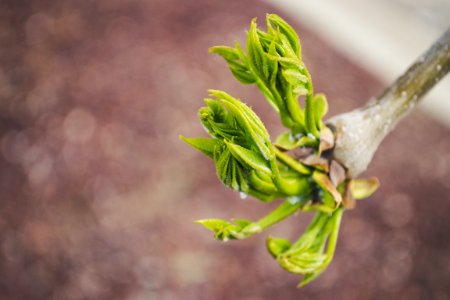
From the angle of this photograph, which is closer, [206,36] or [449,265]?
→ [449,265]

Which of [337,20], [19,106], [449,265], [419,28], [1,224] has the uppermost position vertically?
[419,28]

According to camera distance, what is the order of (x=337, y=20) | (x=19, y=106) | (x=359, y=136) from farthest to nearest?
Result: (x=337, y=20) → (x=19, y=106) → (x=359, y=136)

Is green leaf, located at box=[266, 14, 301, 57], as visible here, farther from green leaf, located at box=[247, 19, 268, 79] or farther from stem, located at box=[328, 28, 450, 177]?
stem, located at box=[328, 28, 450, 177]

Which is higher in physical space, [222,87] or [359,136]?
[359,136]

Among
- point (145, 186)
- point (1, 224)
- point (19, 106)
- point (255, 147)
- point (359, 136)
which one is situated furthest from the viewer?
point (19, 106)

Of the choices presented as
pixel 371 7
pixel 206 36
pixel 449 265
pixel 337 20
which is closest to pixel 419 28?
pixel 371 7

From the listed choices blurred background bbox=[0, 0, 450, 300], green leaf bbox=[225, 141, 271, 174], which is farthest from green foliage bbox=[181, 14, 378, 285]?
blurred background bbox=[0, 0, 450, 300]

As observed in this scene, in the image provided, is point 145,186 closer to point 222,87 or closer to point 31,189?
point 31,189
